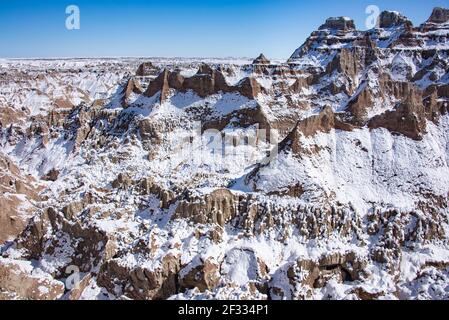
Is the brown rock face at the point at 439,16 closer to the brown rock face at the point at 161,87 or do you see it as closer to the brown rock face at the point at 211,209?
the brown rock face at the point at 161,87

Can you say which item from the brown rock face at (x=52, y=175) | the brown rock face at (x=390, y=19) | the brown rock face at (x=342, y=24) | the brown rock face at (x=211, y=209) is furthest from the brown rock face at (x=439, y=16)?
the brown rock face at (x=52, y=175)

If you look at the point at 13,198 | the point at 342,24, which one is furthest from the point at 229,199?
the point at 342,24

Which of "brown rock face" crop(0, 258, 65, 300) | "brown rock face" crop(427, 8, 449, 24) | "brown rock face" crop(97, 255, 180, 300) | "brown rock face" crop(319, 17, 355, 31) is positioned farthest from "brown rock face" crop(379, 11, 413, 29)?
"brown rock face" crop(0, 258, 65, 300)

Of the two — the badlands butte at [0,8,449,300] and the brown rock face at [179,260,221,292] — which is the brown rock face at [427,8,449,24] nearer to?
the badlands butte at [0,8,449,300]

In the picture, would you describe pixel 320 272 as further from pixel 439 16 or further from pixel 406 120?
pixel 439 16
